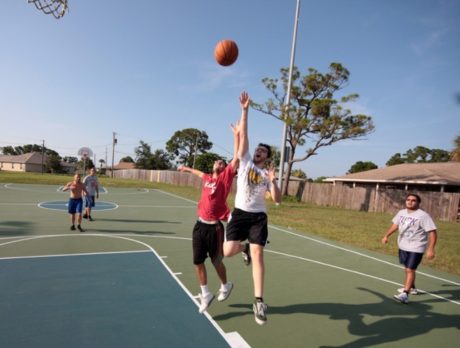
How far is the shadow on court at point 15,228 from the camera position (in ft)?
29.7

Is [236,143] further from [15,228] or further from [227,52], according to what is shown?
[15,228]

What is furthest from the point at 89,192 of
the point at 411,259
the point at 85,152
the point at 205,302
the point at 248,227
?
the point at 85,152

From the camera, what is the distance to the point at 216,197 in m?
4.38

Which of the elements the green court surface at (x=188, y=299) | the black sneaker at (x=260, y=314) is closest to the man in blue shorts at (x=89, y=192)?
the green court surface at (x=188, y=299)

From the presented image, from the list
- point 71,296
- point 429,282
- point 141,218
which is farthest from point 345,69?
point 71,296

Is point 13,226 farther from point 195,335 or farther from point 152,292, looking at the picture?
point 195,335

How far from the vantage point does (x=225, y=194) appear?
4418mm

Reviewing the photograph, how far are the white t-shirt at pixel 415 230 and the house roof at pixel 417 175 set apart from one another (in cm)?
2196

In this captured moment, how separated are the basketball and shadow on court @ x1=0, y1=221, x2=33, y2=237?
24.4ft

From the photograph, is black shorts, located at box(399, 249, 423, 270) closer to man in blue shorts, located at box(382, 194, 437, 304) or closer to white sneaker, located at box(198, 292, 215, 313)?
man in blue shorts, located at box(382, 194, 437, 304)

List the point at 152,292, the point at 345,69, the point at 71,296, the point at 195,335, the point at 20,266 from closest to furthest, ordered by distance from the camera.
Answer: the point at 195,335
the point at 71,296
the point at 152,292
the point at 20,266
the point at 345,69

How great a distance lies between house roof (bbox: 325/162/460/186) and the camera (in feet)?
80.5

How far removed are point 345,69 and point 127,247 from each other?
76.8 ft

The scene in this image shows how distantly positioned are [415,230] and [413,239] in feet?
0.51
